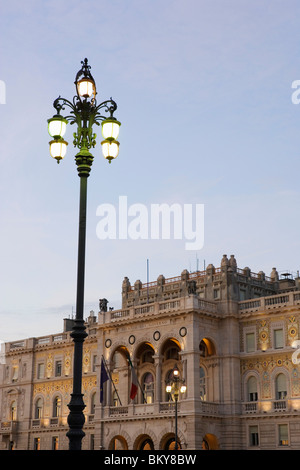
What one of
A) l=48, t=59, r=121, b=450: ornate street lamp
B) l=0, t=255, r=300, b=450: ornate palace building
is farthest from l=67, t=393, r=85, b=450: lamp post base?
l=0, t=255, r=300, b=450: ornate palace building

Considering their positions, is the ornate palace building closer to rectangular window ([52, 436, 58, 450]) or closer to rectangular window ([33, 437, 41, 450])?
rectangular window ([52, 436, 58, 450])

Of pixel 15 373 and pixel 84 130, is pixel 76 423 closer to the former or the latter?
pixel 84 130

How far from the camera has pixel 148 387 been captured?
200 ft

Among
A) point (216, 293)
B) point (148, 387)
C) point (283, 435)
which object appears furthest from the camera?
point (148, 387)

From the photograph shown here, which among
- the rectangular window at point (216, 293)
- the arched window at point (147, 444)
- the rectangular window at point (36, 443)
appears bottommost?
the arched window at point (147, 444)

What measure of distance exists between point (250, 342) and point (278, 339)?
2826 millimetres

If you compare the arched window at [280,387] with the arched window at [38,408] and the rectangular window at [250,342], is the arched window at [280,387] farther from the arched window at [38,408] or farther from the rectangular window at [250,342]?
the arched window at [38,408]

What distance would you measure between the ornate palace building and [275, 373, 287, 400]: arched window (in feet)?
0.25

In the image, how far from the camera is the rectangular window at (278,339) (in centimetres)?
5490

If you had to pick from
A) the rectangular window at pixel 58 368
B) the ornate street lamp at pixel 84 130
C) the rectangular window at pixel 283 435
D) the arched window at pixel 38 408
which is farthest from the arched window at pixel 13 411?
the ornate street lamp at pixel 84 130

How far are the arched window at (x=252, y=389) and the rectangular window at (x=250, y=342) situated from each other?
2195 mm

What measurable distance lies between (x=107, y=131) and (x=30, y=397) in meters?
61.1

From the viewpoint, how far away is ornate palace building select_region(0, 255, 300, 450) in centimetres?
5375

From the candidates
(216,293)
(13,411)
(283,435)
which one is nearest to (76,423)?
(283,435)
